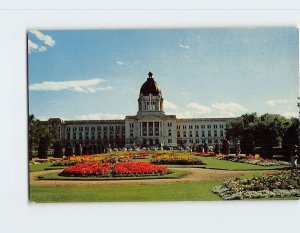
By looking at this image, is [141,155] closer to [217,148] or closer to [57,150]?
[217,148]

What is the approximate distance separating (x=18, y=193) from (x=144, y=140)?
417 cm

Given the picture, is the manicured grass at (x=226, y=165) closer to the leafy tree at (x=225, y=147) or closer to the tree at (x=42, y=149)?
the leafy tree at (x=225, y=147)

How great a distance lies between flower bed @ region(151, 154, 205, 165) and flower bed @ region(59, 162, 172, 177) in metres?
0.24

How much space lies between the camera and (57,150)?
54.2 ft

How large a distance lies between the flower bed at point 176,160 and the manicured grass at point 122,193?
93 centimetres

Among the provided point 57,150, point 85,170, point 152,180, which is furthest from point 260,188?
point 57,150

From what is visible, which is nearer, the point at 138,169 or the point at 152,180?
the point at 152,180

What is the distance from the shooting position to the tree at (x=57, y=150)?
16.4m

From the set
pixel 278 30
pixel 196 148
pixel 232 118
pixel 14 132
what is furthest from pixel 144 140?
pixel 278 30

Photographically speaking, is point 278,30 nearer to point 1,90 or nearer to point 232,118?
point 232,118

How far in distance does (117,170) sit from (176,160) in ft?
5.90

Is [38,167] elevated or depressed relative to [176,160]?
depressed

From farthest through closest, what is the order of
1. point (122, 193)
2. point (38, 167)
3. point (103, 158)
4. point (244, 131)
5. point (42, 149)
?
point (103, 158) < point (244, 131) < point (42, 149) < point (38, 167) < point (122, 193)
